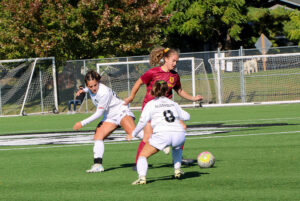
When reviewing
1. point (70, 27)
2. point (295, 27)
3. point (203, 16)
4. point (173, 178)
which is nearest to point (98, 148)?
point (173, 178)

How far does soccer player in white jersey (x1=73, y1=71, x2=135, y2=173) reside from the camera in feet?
29.5

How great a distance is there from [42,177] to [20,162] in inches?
83.1

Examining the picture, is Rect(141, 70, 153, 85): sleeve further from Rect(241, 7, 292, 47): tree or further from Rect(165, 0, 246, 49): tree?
Rect(241, 7, 292, 47): tree

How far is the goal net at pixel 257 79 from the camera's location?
2566 cm

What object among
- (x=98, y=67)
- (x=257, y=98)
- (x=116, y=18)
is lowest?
(x=257, y=98)

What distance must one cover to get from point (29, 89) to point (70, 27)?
3.56 m

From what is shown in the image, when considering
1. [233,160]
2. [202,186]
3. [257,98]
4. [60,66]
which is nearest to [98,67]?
[60,66]

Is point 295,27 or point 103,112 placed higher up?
point 295,27

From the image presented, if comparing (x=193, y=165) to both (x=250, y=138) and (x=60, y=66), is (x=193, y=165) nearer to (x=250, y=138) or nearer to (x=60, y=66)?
(x=250, y=138)

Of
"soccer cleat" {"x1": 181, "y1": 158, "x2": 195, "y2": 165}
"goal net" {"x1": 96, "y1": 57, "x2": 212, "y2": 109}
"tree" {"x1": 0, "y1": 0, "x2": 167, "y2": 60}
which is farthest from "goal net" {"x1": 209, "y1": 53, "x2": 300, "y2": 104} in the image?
"soccer cleat" {"x1": 181, "y1": 158, "x2": 195, "y2": 165}

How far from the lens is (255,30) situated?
173 feet

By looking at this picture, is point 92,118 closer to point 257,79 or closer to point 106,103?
point 106,103

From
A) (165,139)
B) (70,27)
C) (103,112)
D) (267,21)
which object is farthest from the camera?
A: (267,21)

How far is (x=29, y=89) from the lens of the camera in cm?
2638
